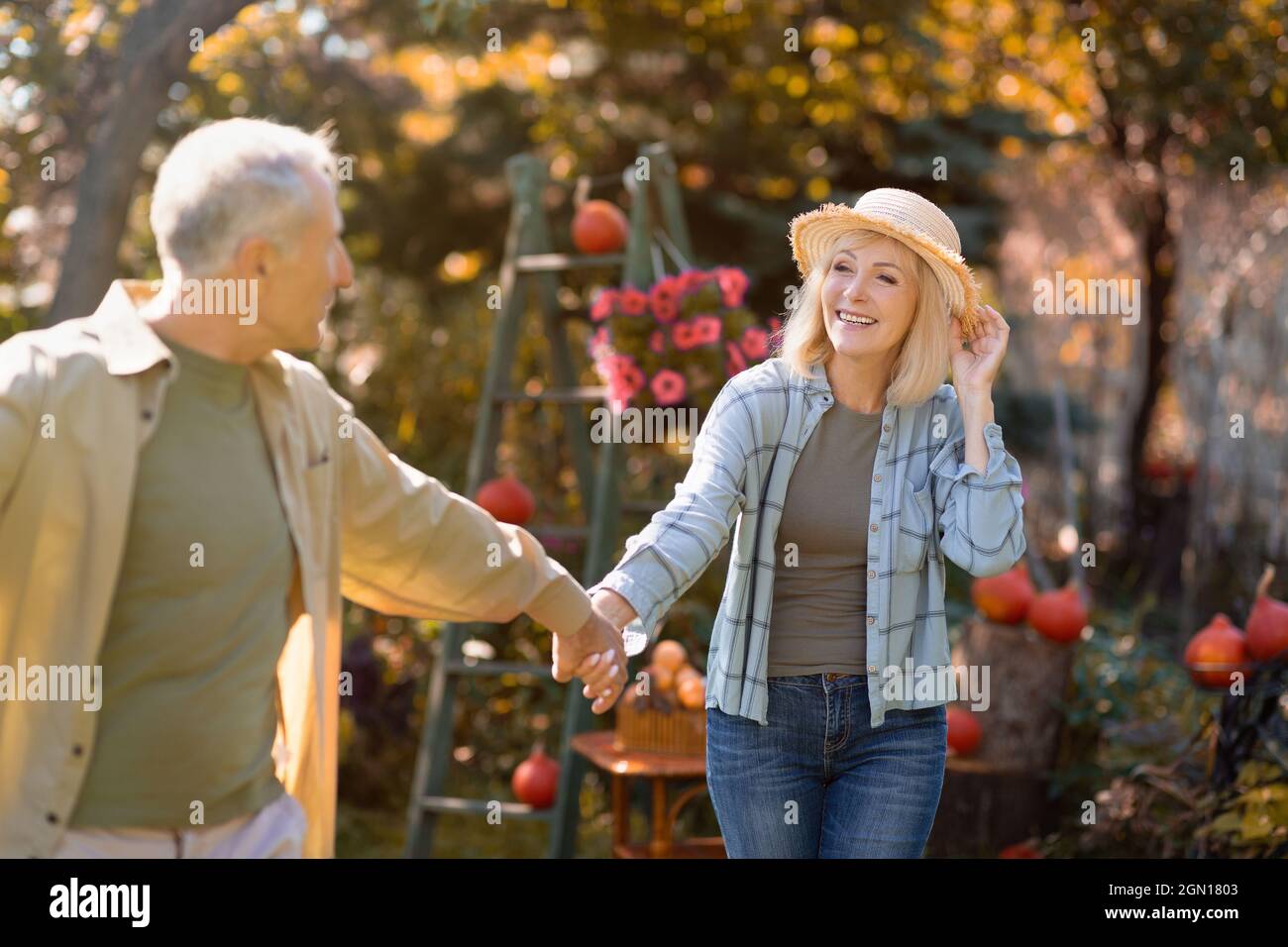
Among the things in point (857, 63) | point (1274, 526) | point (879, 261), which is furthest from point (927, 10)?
point (879, 261)

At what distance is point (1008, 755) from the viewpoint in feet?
18.3

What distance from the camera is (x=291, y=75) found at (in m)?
8.34

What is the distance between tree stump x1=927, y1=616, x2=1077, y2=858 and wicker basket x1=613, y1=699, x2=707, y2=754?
114cm

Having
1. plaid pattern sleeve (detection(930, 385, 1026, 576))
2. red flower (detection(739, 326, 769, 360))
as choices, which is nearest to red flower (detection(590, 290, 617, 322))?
red flower (detection(739, 326, 769, 360))

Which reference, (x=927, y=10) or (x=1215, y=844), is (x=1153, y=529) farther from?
(x=1215, y=844)

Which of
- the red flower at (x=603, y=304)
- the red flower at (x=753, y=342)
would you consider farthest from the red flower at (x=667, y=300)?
the red flower at (x=753, y=342)

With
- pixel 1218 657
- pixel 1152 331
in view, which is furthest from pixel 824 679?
pixel 1152 331

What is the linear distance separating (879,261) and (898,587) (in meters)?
0.64

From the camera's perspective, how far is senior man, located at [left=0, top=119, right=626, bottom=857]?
2078mm

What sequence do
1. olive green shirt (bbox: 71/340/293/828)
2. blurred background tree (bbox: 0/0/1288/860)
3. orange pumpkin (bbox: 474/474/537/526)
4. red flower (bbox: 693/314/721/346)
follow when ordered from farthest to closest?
blurred background tree (bbox: 0/0/1288/860)
orange pumpkin (bbox: 474/474/537/526)
red flower (bbox: 693/314/721/346)
olive green shirt (bbox: 71/340/293/828)

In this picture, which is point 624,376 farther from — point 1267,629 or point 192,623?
point 192,623

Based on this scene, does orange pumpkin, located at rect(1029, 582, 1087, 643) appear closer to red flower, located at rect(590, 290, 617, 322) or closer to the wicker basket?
the wicker basket

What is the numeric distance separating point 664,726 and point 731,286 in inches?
63.6
